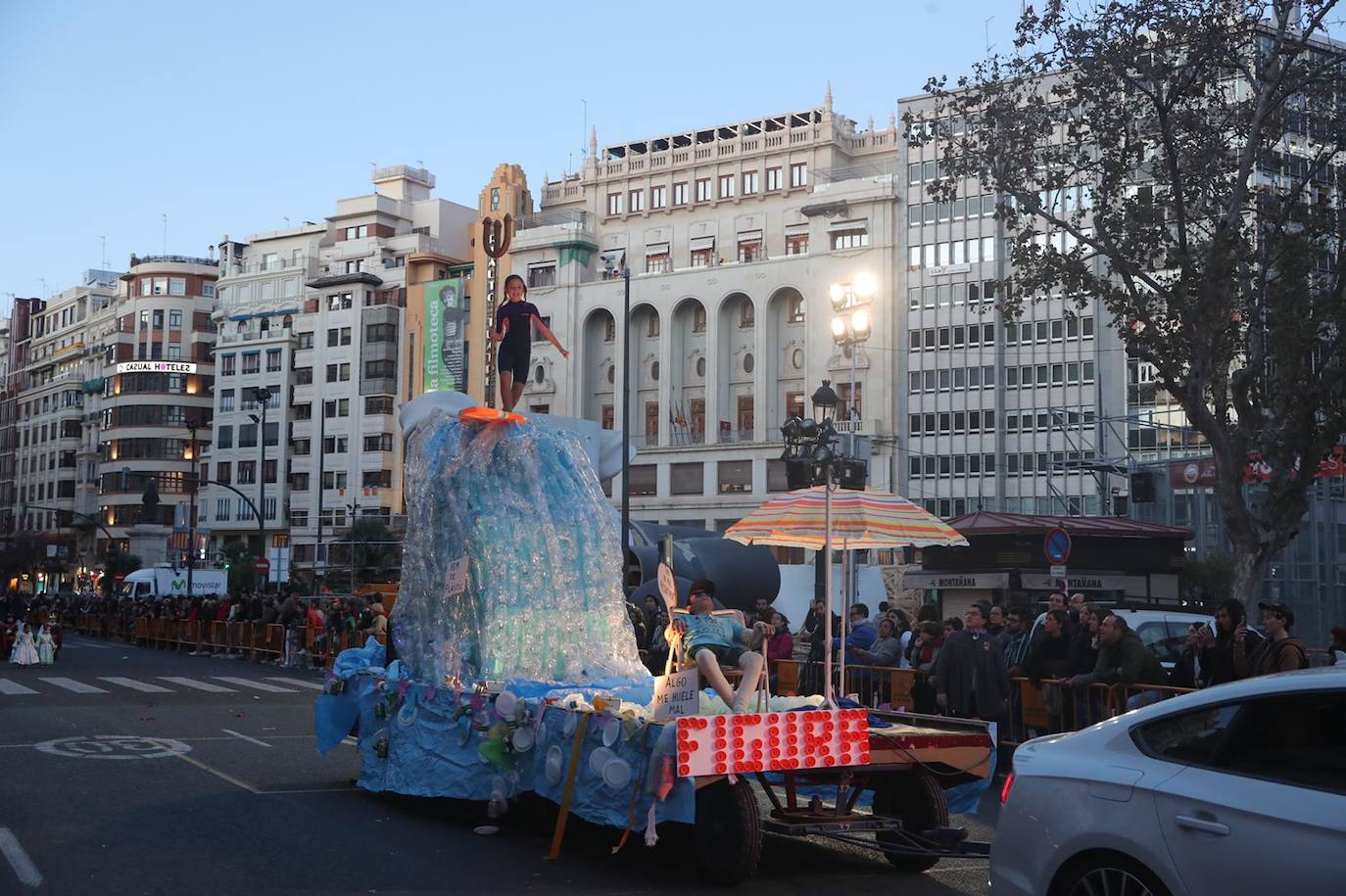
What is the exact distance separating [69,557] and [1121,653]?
337 feet

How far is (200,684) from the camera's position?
87.5 feet

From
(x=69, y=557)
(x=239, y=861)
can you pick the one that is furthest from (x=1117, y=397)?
(x=69, y=557)

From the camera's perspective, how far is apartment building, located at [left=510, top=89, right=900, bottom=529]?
70750 millimetres

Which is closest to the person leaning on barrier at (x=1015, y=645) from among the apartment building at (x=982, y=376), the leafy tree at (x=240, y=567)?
the apartment building at (x=982, y=376)

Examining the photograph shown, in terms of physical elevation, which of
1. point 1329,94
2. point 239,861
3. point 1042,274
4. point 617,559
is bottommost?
point 239,861

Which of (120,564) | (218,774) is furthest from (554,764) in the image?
(120,564)

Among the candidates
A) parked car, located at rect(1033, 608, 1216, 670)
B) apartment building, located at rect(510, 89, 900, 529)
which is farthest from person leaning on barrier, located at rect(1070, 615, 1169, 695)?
apartment building, located at rect(510, 89, 900, 529)

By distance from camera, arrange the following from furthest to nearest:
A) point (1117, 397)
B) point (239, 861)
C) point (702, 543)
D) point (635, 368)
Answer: point (635, 368) < point (1117, 397) < point (702, 543) < point (239, 861)

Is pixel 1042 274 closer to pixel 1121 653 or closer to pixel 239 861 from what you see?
pixel 1121 653

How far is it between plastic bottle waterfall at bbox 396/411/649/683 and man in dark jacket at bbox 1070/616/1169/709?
14.7 feet

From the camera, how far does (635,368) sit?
255ft

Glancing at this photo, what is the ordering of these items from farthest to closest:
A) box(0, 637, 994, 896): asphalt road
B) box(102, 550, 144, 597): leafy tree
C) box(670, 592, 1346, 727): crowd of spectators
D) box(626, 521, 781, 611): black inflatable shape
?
box(102, 550, 144, 597): leafy tree, box(626, 521, 781, 611): black inflatable shape, box(670, 592, 1346, 727): crowd of spectators, box(0, 637, 994, 896): asphalt road

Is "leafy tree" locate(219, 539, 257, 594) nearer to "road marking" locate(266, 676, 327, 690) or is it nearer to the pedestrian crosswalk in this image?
"road marking" locate(266, 676, 327, 690)

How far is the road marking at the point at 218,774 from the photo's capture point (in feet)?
41.7
